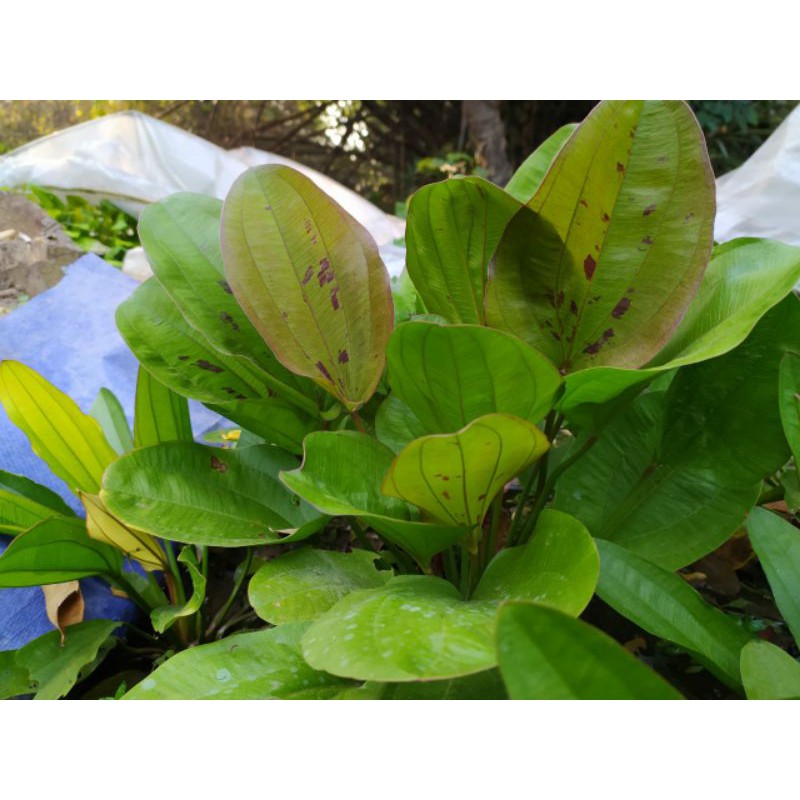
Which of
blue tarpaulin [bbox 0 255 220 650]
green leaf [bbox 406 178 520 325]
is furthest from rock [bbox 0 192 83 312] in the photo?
green leaf [bbox 406 178 520 325]

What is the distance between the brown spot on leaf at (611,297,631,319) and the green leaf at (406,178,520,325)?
111 millimetres

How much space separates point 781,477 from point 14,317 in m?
1.10

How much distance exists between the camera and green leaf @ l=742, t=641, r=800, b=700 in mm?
486

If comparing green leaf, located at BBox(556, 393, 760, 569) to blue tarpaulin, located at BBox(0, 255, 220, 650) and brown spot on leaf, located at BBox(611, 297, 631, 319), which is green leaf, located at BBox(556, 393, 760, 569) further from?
blue tarpaulin, located at BBox(0, 255, 220, 650)

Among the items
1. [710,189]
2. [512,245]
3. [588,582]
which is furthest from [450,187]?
[588,582]

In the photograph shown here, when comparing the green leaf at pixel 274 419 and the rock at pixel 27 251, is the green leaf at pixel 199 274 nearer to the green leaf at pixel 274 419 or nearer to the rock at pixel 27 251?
the green leaf at pixel 274 419

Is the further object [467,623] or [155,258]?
[155,258]

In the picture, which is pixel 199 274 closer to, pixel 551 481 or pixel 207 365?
pixel 207 365

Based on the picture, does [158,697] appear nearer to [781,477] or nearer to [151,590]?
[151,590]

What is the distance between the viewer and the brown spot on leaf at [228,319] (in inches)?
27.4

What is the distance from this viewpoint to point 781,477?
750 millimetres

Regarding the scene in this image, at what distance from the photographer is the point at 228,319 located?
2.29 feet

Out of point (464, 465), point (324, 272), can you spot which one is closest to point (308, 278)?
point (324, 272)

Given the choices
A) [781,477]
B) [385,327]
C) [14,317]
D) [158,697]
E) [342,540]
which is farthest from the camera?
[14,317]
